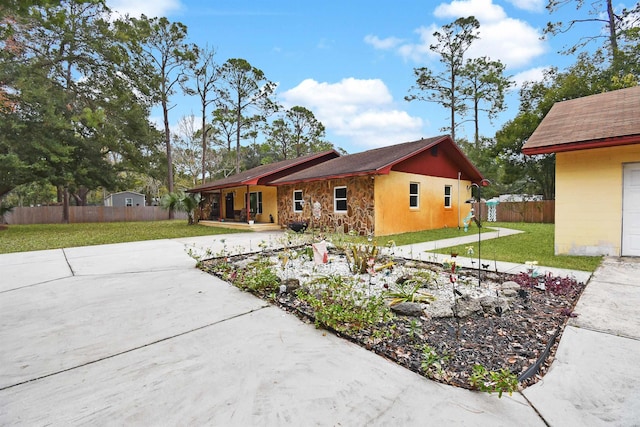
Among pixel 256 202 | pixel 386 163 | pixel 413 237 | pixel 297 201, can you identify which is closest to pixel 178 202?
pixel 256 202

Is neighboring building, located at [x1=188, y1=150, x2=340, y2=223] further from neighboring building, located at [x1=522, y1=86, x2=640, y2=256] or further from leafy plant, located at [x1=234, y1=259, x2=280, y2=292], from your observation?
neighboring building, located at [x1=522, y1=86, x2=640, y2=256]

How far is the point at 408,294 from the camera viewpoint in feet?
11.8

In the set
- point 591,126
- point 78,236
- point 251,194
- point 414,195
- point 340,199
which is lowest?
point 78,236

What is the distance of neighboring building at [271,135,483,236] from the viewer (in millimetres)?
10797

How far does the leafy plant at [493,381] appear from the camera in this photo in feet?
6.21

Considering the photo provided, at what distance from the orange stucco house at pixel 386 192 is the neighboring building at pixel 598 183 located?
455 centimetres

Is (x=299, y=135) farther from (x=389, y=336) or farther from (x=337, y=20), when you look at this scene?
(x=389, y=336)

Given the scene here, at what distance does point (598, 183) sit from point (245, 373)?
7610 millimetres

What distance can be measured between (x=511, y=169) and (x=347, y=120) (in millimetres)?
13964

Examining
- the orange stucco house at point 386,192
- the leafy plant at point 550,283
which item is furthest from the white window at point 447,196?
the leafy plant at point 550,283

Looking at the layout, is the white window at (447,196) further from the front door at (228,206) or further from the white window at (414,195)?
the front door at (228,206)

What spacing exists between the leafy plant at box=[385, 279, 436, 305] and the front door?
16496 millimetres

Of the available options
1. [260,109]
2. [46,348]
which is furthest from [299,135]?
[46,348]

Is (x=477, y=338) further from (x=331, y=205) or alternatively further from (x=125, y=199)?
(x=125, y=199)
